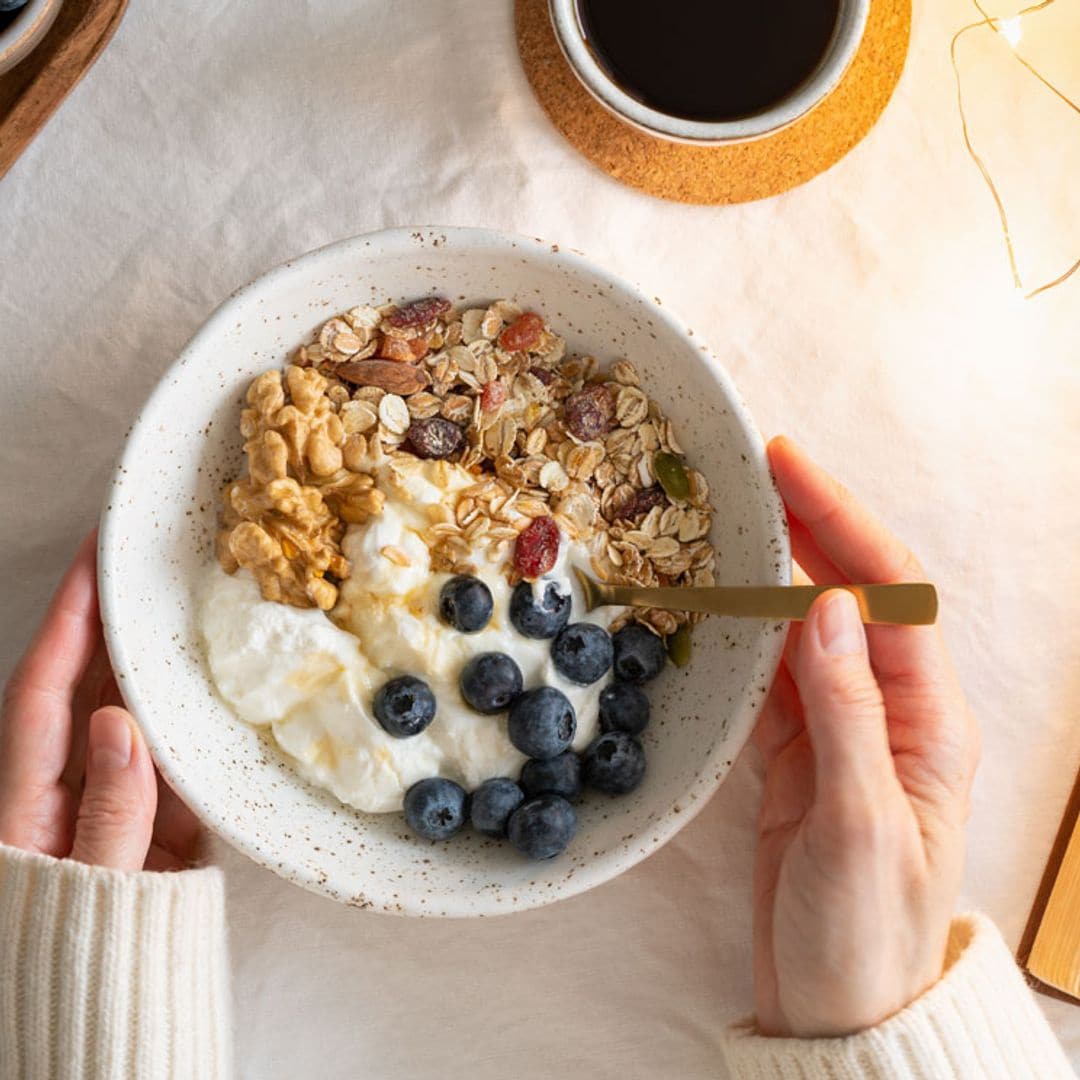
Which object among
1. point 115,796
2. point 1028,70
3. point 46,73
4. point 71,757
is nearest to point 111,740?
point 115,796

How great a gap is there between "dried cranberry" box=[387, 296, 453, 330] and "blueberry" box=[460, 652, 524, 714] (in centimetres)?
28

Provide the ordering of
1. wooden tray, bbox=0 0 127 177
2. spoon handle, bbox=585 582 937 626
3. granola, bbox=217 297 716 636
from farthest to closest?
wooden tray, bbox=0 0 127 177, granola, bbox=217 297 716 636, spoon handle, bbox=585 582 937 626

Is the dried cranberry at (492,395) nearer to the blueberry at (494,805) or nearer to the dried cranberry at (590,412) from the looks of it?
the dried cranberry at (590,412)

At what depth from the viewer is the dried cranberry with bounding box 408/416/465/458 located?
1021 mm

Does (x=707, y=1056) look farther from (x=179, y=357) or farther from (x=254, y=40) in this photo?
(x=254, y=40)

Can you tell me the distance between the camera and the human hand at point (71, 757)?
3.13ft

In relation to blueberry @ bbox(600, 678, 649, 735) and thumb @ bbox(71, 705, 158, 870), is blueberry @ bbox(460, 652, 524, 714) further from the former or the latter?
thumb @ bbox(71, 705, 158, 870)

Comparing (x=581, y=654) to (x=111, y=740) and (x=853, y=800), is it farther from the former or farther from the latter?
(x=111, y=740)

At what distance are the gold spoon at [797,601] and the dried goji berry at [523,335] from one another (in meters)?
0.24

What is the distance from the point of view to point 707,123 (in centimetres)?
106

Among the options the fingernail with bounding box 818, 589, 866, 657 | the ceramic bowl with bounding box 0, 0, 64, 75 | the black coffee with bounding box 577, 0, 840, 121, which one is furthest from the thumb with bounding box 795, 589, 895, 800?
the ceramic bowl with bounding box 0, 0, 64, 75

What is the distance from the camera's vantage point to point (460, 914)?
0.94 metres

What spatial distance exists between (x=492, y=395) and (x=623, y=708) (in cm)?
28

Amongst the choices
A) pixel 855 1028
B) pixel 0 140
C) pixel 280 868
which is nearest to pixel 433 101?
pixel 0 140
